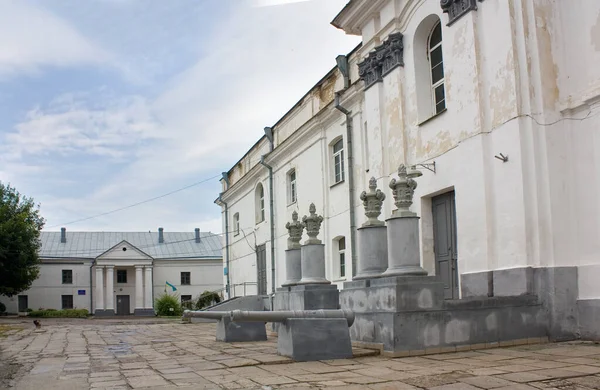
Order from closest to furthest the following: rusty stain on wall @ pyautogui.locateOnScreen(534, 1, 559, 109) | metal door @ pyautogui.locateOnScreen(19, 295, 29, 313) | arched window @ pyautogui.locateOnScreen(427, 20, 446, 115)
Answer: rusty stain on wall @ pyautogui.locateOnScreen(534, 1, 559, 109) → arched window @ pyautogui.locateOnScreen(427, 20, 446, 115) → metal door @ pyautogui.locateOnScreen(19, 295, 29, 313)

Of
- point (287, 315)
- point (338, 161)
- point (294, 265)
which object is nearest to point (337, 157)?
point (338, 161)

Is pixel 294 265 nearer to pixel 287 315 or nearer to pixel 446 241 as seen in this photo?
pixel 446 241

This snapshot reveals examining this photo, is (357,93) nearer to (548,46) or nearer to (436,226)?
(436,226)

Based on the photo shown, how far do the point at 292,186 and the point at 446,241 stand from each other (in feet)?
36.9

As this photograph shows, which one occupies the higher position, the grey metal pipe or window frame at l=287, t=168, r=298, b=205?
window frame at l=287, t=168, r=298, b=205

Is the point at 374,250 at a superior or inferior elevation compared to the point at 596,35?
inferior

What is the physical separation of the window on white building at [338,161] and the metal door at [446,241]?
6195 mm

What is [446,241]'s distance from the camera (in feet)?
41.8

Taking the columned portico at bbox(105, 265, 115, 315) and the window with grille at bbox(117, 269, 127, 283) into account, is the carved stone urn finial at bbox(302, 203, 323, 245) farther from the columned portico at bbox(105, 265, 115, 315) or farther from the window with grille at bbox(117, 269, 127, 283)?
the window with grille at bbox(117, 269, 127, 283)

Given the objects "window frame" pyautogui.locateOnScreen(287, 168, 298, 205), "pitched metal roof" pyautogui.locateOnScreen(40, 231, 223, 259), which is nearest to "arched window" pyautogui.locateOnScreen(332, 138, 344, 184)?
"window frame" pyautogui.locateOnScreen(287, 168, 298, 205)

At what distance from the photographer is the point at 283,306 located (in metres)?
14.4

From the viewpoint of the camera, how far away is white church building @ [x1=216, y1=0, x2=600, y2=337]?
1005cm

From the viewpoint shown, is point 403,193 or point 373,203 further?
point 373,203

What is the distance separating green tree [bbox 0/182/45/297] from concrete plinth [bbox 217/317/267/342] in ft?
107
